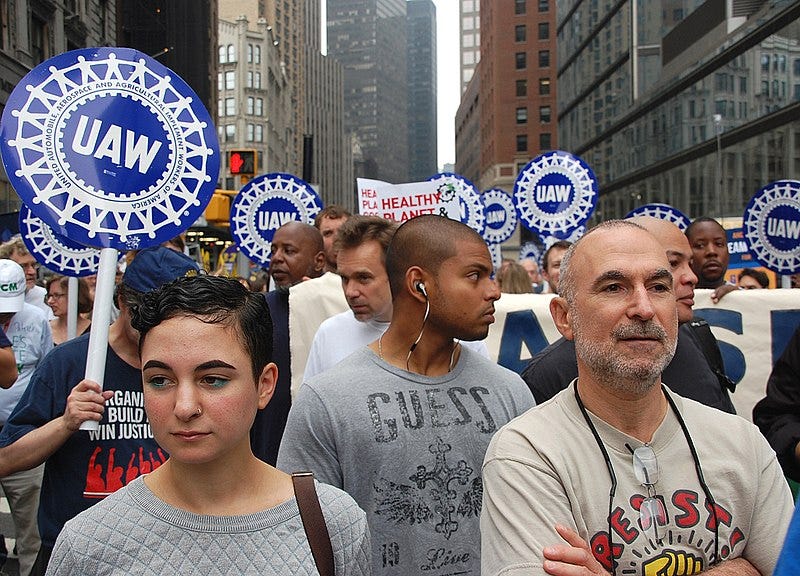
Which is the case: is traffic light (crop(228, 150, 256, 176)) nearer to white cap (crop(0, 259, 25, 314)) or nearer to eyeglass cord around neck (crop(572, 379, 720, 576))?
white cap (crop(0, 259, 25, 314))

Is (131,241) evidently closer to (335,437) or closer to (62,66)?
(62,66)

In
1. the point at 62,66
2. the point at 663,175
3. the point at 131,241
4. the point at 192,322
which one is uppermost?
the point at 663,175

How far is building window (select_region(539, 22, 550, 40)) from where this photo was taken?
86.4 m

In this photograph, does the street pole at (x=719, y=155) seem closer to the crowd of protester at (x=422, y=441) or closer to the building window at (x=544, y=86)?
the crowd of protester at (x=422, y=441)

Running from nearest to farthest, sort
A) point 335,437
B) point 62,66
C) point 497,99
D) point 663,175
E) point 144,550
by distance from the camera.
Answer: point 144,550, point 335,437, point 62,66, point 663,175, point 497,99

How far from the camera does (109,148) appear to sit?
10.1 ft

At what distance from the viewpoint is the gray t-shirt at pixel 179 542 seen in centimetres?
181

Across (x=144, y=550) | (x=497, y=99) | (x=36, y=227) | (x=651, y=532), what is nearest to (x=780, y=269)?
(x=36, y=227)

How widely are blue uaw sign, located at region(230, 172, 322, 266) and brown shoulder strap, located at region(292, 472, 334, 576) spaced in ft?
22.8

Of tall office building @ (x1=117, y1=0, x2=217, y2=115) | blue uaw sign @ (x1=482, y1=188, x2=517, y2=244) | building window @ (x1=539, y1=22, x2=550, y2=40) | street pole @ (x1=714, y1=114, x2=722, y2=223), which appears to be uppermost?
building window @ (x1=539, y1=22, x2=550, y2=40)

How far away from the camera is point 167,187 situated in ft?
10.5

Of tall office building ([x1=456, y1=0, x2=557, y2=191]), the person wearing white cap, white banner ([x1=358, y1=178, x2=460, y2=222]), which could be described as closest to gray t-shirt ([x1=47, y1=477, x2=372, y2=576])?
the person wearing white cap

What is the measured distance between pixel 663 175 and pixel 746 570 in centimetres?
4310

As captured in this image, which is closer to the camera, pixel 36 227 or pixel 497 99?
pixel 36 227
